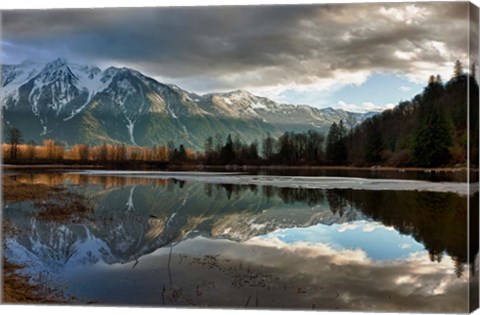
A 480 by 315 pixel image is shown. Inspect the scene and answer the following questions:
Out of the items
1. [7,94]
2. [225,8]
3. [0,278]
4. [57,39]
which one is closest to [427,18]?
[225,8]

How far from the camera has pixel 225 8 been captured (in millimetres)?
8867

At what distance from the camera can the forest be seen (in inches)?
322

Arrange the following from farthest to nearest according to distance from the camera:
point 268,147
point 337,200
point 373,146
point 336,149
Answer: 1. point 268,147
2. point 336,149
3. point 373,146
4. point 337,200

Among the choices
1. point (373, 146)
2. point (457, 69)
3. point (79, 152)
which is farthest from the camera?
point (79, 152)

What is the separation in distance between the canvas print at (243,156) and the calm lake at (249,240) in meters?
0.02

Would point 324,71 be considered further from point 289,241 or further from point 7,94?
point 7,94

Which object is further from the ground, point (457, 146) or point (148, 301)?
point (457, 146)

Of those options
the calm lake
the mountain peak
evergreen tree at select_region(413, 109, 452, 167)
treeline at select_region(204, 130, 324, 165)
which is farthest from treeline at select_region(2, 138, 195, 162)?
evergreen tree at select_region(413, 109, 452, 167)

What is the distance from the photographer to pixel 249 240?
8906 millimetres

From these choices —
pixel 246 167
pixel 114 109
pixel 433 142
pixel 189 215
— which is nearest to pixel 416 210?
pixel 433 142

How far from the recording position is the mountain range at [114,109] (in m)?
9.29

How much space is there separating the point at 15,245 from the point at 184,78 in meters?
3.78

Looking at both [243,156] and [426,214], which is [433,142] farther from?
[243,156]

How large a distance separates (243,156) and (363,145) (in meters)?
1.89
